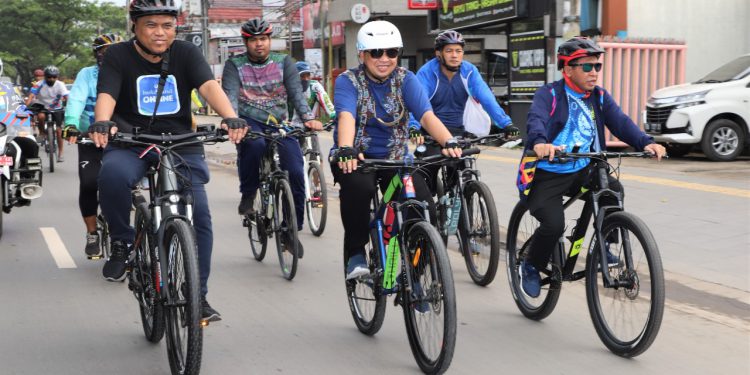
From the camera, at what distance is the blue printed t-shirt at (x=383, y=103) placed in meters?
5.18

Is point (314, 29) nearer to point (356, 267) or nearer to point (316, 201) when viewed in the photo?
point (316, 201)

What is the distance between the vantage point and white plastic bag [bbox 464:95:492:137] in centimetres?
741

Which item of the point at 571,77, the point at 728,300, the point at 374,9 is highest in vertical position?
the point at 374,9

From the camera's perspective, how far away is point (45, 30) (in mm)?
64812

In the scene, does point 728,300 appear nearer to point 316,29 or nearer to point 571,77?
point 571,77

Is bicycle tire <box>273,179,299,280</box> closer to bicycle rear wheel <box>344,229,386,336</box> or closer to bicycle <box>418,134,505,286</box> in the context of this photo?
bicycle <box>418,134,505,286</box>

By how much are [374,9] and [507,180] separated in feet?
56.6

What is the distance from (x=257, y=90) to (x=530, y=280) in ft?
11.0

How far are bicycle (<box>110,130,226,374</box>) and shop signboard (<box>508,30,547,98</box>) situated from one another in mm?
14530

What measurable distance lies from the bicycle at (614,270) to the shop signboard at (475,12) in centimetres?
1432

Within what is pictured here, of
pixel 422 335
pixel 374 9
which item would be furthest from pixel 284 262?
pixel 374 9

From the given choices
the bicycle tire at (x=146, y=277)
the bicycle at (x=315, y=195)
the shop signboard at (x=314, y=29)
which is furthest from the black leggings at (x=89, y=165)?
the shop signboard at (x=314, y=29)

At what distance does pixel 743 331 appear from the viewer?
213 inches

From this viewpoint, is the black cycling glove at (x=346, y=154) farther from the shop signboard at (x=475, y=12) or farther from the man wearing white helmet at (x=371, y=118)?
the shop signboard at (x=475, y=12)
